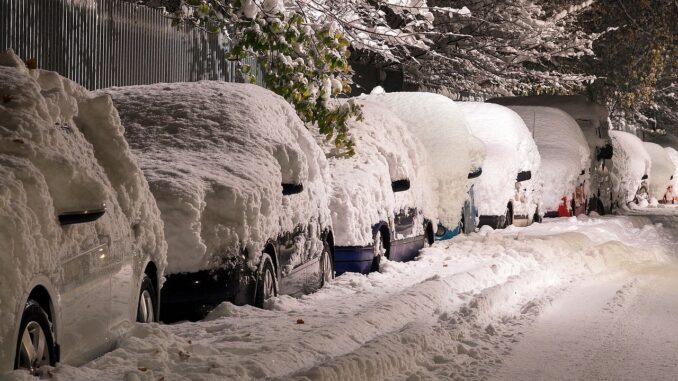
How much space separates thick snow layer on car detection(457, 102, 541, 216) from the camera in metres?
19.7

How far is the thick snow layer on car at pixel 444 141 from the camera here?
16828 mm

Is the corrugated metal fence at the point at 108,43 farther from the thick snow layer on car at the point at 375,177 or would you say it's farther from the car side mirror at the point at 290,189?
the car side mirror at the point at 290,189

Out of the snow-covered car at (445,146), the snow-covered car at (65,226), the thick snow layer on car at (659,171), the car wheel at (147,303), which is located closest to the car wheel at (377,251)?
the snow-covered car at (445,146)

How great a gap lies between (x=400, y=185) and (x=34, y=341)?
28.1ft

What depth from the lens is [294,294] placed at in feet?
35.8

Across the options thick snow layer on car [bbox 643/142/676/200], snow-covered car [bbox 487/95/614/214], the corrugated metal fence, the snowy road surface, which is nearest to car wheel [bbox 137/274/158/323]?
the snowy road surface

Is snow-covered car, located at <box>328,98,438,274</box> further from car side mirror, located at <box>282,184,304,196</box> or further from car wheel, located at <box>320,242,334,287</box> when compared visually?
car side mirror, located at <box>282,184,304,196</box>

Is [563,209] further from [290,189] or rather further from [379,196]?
[290,189]

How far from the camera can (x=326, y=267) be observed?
478 inches

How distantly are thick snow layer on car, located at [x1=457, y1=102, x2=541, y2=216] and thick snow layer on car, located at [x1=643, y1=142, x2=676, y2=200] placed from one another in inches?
745

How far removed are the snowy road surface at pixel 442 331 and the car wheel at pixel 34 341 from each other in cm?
10

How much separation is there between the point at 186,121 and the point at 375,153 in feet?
13.3

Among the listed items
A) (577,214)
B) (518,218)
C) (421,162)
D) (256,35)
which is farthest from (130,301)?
(577,214)

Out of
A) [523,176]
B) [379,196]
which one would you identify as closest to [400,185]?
[379,196]
